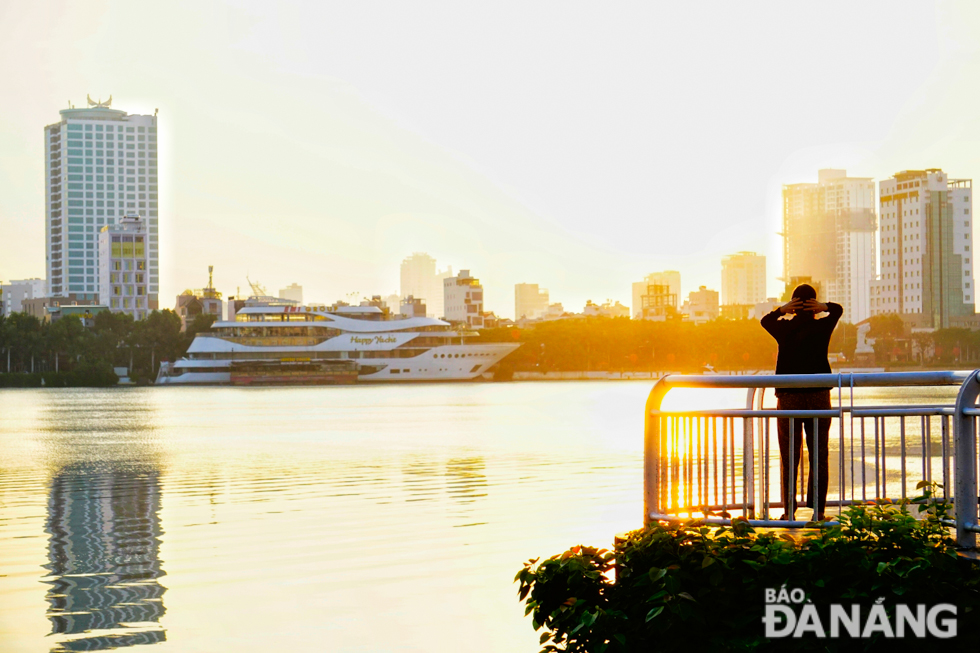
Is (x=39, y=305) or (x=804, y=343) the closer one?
(x=804, y=343)

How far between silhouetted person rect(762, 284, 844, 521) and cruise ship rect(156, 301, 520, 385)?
11317cm

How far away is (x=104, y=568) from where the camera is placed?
10.3 metres

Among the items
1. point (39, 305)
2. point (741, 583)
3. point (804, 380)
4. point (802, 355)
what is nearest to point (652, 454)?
point (804, 380)

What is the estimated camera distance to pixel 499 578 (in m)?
9.49

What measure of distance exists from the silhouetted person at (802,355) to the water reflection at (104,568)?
4.67 metres

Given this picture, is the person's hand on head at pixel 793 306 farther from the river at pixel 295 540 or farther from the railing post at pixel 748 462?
the river at pixel 295 540

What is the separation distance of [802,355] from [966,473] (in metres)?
1.91

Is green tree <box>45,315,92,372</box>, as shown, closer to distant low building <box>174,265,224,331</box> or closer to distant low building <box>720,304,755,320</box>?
distant low building <box>174,265,224,331</box>

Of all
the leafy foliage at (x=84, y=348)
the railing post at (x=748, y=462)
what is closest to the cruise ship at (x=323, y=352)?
the leafy foliage at (x=84, y=348)

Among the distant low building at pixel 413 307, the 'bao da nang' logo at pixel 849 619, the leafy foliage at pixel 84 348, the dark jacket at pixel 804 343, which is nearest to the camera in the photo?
the 'bao da nang' logo at pixel 849 619

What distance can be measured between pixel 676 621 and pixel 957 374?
2.43 meters

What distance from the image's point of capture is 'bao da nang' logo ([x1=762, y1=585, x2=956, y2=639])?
15.7 ft

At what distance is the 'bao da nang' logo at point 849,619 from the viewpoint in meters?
4.79

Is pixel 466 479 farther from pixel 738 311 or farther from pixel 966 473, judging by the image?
pixel 738 311
